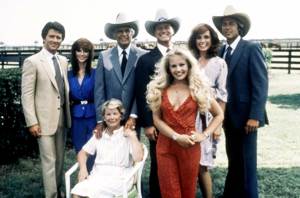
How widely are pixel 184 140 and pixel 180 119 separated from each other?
0.69 feet

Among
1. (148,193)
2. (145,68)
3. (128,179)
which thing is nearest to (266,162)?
(148,193)

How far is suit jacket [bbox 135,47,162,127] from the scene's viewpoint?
15.2 feet

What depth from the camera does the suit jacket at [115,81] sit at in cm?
477

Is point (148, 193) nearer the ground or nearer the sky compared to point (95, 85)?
nearer the ground

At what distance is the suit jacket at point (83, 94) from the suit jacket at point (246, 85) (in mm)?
1523

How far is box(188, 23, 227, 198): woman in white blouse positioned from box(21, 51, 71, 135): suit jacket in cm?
162

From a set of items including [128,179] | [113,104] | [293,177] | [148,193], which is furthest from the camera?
[293,177]

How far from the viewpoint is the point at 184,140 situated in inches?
146

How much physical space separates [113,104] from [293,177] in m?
3.27

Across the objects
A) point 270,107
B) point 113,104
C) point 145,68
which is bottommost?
point 270,107

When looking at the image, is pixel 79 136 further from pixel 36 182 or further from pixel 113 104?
pixel 36 182

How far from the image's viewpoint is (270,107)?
1290cm

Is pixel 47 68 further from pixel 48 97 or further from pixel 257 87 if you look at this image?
pixel 257 87

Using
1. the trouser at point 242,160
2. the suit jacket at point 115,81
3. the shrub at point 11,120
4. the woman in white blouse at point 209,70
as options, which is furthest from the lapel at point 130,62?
the shrub at point 11,120
